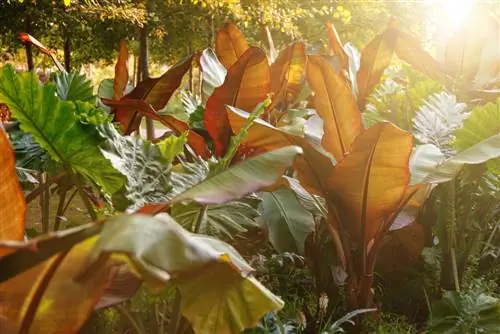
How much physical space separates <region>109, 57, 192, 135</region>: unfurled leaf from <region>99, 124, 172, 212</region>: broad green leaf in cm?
102

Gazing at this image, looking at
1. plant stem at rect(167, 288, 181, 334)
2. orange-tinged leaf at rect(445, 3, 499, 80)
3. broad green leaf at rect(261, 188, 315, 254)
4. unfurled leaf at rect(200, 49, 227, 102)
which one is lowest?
plant stem at rect(167, 288, 181, 334)

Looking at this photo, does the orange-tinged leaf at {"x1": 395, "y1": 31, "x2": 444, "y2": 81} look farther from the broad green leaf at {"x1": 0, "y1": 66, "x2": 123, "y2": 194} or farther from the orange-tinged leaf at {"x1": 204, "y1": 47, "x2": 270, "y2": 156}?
the broad green leaf at {"x1": 0, "y1": 66, "x2": 123, "y2": 194}

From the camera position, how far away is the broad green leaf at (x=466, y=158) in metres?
Result: 2.03

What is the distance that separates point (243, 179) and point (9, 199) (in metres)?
0.49

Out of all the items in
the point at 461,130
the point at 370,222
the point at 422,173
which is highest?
the point at 461,130

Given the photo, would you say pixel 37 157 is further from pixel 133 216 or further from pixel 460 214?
pixel 460 214

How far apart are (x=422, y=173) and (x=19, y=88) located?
134cm

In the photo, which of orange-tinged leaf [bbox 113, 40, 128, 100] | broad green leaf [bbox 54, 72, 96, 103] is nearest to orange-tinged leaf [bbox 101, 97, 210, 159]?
broad green leaf [bbox 54, 72, 96, 103]

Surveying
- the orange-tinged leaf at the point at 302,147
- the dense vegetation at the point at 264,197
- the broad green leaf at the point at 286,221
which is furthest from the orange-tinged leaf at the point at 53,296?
the broad green leaf at the point at 286,221

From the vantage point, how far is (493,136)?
7.00 ft

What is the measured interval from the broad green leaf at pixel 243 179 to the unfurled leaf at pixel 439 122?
125cm

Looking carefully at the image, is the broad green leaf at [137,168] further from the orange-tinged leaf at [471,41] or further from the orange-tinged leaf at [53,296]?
the orange-tinged leaf at [471,41]

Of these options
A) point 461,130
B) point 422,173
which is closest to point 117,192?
point 422,173

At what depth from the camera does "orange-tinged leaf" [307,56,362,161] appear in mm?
2168
